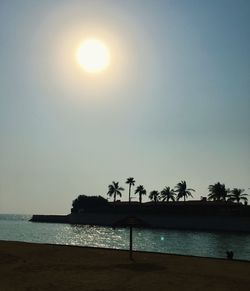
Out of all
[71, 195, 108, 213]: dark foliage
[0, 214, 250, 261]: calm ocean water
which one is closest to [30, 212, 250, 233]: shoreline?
[71, 195, 108, 213]: dark foliage

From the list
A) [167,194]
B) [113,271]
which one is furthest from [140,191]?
[113,271]

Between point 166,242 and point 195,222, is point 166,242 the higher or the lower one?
the lower one

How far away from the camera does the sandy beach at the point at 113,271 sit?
56.7 feet

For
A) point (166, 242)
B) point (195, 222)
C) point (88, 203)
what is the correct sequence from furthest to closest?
point (88, 203), point (195, 222), point (166, 242)

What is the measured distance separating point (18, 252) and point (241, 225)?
10361 cm

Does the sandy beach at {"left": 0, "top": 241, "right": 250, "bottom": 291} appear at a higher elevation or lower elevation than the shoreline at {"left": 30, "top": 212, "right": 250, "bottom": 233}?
lower

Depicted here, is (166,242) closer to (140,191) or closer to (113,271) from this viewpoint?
(113,271)

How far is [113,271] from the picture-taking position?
2050 centimetres

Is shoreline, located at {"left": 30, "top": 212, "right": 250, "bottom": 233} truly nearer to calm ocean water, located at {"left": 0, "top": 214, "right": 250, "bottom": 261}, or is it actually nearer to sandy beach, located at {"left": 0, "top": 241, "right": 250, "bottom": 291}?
calm ocean water, located at {"left": 0, "top": 214, "right": 250, "bottom": 261}

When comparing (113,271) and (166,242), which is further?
(166,242)

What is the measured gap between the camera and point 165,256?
26766 mm

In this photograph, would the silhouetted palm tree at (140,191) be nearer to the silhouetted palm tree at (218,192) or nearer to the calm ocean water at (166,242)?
the silhouetted palm tree at (218,192)

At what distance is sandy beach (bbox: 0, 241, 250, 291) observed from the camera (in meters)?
17.3

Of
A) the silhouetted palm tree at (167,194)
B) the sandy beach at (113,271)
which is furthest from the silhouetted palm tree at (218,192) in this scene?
the sandy beach at (113,271)
